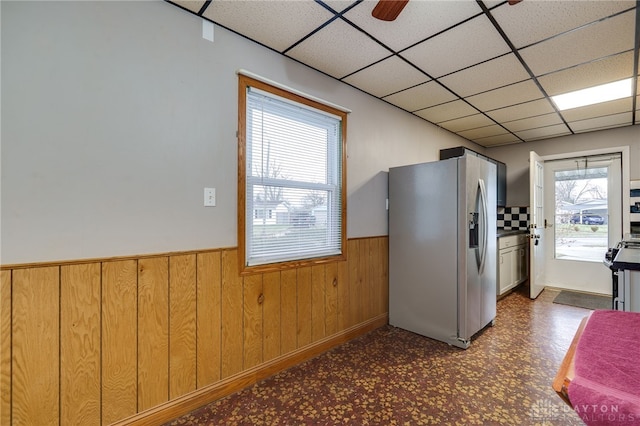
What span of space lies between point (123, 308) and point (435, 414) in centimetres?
189

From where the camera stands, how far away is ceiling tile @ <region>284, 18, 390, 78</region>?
195 centimetres

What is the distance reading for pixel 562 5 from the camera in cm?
167

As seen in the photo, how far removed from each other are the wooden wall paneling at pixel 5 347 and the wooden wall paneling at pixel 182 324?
0.65 metres

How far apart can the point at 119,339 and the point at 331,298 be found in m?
1.59

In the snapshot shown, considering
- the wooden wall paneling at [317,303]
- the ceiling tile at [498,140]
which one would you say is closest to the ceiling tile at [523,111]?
the ceiling tile at [498,140]

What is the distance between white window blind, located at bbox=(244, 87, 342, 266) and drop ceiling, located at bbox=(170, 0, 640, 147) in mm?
453

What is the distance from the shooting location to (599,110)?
328cm

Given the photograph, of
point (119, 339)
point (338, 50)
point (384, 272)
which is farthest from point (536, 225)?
point (119, 339)

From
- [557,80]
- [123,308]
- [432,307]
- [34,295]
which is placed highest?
[557,80]

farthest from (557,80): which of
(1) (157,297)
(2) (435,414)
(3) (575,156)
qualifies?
(1) (157,297)

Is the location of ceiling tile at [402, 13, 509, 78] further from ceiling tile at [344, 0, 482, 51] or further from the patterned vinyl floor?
the patterned vinyl floor

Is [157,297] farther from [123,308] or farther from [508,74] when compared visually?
[508,74]

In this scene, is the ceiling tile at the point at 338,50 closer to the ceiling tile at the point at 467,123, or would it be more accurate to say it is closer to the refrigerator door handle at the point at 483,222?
the refrigerator door handle at the point at 483,222

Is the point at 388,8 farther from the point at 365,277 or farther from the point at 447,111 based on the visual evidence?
the point at 447,111
